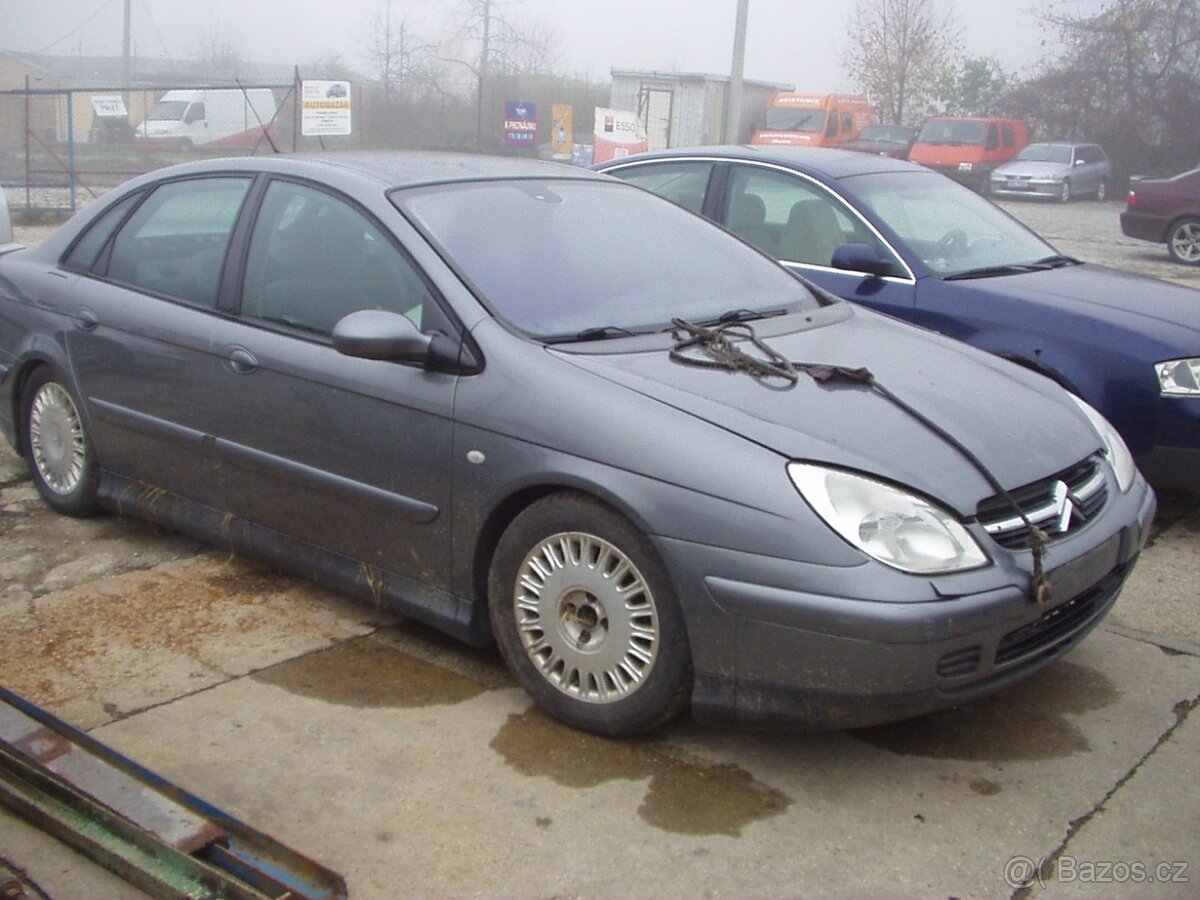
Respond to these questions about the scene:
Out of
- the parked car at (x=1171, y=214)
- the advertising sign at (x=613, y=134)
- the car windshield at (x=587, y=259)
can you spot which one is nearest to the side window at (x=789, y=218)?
the car windshield at (x=587, y=259)

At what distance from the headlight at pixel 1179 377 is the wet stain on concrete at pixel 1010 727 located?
5.77ft

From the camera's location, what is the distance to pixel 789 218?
641cm

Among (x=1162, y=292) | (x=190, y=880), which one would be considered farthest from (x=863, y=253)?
(x=190, y=880)

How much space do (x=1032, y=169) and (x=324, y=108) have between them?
1778cm

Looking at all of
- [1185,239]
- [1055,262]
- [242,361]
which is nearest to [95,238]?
[242,361]

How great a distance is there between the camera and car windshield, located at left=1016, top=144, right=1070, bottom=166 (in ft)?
104

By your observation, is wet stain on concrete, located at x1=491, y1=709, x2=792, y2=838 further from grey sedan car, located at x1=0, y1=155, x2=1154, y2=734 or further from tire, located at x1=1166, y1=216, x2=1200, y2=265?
tire, located at x1=1166, y1=216, x2=1200, y2=265

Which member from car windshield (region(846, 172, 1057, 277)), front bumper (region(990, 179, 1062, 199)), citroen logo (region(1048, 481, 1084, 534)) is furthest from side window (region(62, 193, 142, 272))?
front bumper (region(990, 179, 1062, 199))

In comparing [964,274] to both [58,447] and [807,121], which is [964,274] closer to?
[58,447]

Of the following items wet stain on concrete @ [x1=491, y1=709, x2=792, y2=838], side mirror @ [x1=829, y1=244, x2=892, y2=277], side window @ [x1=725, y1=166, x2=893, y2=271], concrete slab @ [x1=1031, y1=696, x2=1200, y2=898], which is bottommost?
wet stain on concrete @ [x1=491, y1=709, x2=792, y2=838]

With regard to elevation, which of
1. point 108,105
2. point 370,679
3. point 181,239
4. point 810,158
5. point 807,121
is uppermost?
point 807,121

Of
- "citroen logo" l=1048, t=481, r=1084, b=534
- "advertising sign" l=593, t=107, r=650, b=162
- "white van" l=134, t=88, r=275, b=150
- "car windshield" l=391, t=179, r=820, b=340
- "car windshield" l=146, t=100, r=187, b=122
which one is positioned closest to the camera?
"citroen logo" l=1048, t=481, r=1084, b=534

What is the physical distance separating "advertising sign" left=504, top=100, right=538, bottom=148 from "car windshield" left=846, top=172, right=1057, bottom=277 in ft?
69.5

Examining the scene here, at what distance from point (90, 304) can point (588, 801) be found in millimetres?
2903
